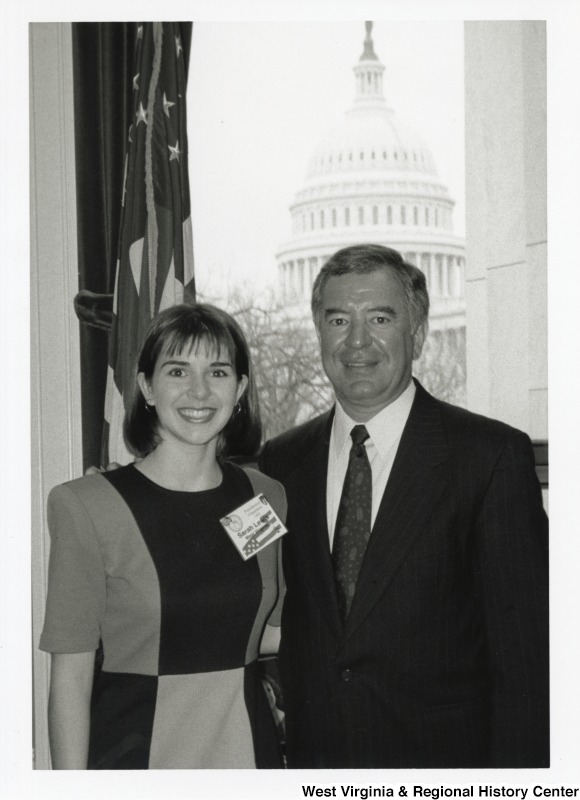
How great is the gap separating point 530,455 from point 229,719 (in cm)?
94

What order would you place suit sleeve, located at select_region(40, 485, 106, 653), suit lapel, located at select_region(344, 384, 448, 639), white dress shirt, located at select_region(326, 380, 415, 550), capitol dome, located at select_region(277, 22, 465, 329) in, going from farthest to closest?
capitol dome, located at select_region(277, 22, 465, 329)
white dress shirt, located at select_region(326, 380, 415, 550)
suit lapel, located at select_region(344, 384, 448, 639)
suit sleeve, located at select_region(40, 485, 106, 653)

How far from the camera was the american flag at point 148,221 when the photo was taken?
2.80 meters

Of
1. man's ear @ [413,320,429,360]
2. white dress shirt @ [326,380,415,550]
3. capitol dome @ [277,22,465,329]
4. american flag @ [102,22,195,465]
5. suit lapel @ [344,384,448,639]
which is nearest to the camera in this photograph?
suit lapel @ [344,384,448,639]

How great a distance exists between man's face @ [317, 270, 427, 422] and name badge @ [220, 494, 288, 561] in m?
0.34

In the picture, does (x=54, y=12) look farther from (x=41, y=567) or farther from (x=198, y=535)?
(x=41, y=567)

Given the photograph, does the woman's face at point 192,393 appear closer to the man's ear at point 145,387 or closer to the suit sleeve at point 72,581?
the man's ear at point 145,387

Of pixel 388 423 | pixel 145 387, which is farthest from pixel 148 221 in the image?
pixel 388 423

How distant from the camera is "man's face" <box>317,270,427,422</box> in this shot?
6.76 feet

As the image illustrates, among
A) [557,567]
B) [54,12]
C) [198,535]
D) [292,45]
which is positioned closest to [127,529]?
[198,535]

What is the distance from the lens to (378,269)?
6.80 ft

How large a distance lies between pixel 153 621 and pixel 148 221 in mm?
1502

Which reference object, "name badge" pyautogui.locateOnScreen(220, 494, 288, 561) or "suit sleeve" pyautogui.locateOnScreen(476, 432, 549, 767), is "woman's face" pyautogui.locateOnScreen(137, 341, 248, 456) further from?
A: "suit sleeve" pyautogui.locateOnScreen(476, 432, 549, 767)

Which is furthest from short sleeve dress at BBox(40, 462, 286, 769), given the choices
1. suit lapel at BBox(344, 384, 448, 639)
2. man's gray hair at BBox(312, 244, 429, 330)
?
man's gray hair at BBox(312, 244, 429, 330)

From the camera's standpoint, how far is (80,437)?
304 cm
